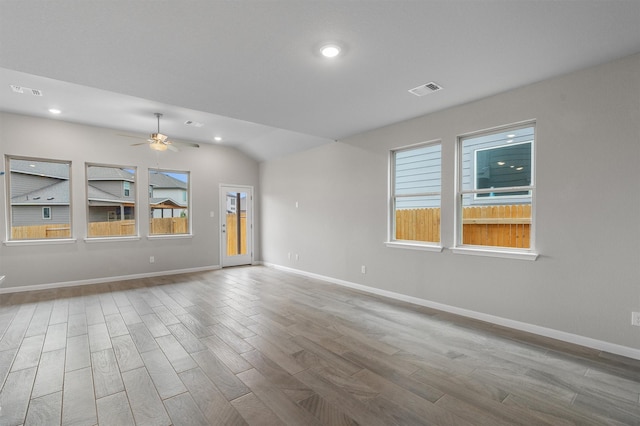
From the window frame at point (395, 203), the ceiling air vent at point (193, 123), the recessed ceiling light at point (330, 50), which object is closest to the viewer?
the recessed ceiling light at point (330, 50)

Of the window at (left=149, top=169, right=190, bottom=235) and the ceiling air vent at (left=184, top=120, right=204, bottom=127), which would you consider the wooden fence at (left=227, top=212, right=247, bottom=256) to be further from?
the ceiling air vent at (left=184, top=120, right=204, bottom=127)

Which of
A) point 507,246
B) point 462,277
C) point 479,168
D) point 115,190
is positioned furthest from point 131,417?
point 115,190

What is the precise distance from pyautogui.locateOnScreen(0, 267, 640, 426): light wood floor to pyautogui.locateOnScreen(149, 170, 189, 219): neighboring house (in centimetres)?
266

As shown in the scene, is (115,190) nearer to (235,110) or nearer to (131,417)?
(235,110)

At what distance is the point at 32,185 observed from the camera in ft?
16.5

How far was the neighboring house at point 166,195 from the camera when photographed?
6.20m

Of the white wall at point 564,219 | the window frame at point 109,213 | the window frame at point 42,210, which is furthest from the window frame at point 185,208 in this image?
the white wall at point 564,219

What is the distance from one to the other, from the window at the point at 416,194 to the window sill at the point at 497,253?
1.44 feet

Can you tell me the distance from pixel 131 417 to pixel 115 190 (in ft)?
16.9

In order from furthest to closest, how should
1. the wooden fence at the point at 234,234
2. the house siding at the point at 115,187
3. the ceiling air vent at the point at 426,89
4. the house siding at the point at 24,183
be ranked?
the wooden fence at the point at 234,234 → the house siding at the point at 115,187 → the house siding at the point at 24,183 → the ceiling air vent at the point at 426,89

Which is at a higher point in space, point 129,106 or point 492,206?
point 129,106

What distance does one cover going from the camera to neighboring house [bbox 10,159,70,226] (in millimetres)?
4934

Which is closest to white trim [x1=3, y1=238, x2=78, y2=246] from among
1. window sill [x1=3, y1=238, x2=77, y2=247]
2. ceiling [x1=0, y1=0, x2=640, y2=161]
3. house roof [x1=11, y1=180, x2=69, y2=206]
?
window sill [x1=3, y1=238, x2=77, y2=247]

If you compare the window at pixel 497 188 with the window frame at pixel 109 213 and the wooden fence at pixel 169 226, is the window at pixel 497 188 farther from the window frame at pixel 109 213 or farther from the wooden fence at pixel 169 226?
the window frame at pixel 109 213
